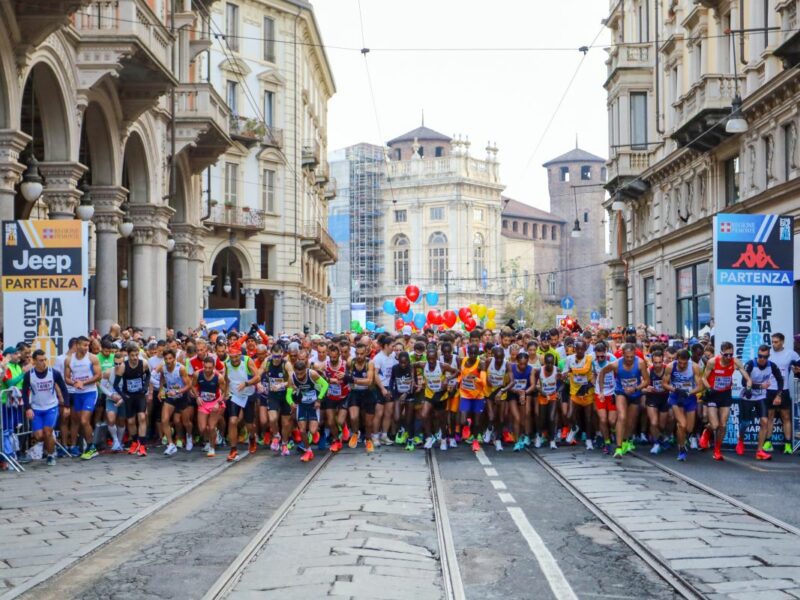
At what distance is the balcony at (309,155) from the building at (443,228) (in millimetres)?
46904

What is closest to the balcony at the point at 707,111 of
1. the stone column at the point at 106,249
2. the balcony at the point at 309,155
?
Answer: the stone column at the point at 106,249

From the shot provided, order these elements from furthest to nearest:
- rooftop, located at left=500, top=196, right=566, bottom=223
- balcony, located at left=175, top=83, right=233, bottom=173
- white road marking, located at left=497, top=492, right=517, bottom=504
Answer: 1. rooftop, located at left=500, top=196, right=566, bottom=223
2. balcony, located at left=175, top=83, right=233, bottom=173
3. white road marking, located at left=497, top=492, right=517, bottom=504

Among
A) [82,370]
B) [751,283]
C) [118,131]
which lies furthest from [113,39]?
[751,283]

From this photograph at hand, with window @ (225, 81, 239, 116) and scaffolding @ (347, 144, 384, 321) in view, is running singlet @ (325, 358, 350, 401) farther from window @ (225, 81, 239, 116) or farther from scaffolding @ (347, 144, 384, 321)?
scaffolding @ (347, 144, 384, 321)

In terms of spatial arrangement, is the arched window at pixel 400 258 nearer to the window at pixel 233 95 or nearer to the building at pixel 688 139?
the building at pixel 688 139

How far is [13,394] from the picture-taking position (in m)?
15.7

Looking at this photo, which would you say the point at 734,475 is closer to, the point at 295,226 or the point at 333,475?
the point at 333,475

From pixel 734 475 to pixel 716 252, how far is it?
432cm

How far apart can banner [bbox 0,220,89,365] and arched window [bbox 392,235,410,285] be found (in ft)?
300

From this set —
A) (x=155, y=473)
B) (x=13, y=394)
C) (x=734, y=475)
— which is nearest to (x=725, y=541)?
(x=734, y=475)

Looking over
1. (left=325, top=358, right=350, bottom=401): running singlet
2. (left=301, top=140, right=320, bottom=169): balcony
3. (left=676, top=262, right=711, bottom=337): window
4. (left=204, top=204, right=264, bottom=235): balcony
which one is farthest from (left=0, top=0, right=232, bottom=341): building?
(left=301, top=140, right=320, bottom=169): balcony

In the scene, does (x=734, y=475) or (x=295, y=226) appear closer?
(x=734, y=475)

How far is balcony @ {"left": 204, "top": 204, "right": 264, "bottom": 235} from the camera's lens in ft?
154

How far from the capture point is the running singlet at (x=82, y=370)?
55.2 ft
